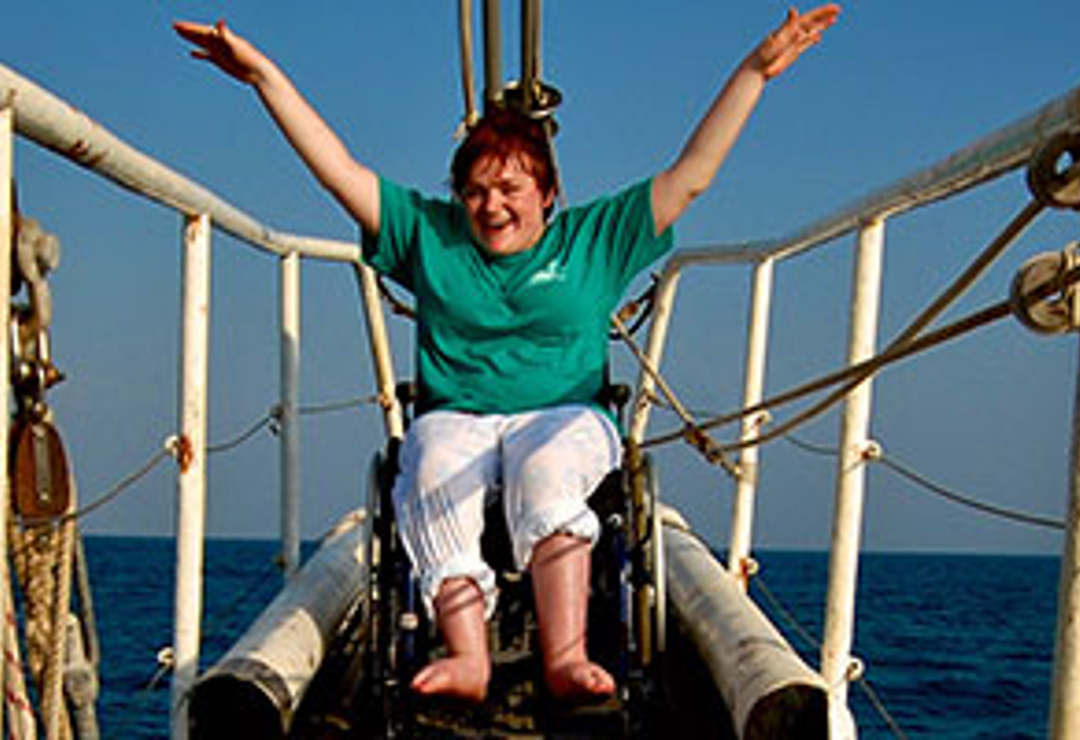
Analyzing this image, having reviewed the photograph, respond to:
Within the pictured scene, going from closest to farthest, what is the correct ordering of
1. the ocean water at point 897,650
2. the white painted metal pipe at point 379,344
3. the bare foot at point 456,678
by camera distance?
the bare foot at point 456,678 < the white painted metal pipe at point 379,344 < the ocean water at point 897,650

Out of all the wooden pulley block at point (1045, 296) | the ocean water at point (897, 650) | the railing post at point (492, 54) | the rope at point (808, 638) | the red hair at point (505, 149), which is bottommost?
the ocean water at point (897, 650)

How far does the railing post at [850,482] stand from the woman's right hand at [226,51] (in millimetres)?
1079

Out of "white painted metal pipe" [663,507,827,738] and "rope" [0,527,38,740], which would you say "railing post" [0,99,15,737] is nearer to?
"rope" [0,527,38,740]

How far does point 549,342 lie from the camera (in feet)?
9.14

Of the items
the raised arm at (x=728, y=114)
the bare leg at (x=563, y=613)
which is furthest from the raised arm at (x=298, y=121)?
the bare leg at (x=563, y=613)

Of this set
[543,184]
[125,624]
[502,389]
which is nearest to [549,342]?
[502,389]

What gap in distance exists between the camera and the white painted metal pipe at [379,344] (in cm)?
412

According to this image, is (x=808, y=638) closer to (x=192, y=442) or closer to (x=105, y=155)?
(x=192, y=442)

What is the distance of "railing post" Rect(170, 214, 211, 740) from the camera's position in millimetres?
2451

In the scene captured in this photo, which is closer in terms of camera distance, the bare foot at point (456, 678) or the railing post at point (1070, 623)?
the railing post at point (1070, 623)

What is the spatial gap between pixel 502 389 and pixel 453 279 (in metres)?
0.23

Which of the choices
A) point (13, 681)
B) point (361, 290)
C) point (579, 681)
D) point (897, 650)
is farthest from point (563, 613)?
point (897, 650)

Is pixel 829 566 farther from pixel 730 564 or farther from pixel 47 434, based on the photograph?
pixel 47 434

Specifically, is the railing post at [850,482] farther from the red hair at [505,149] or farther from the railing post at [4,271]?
the railing post at [4,271]
